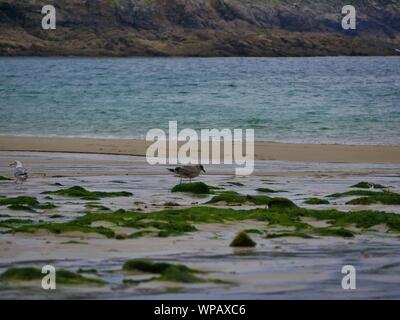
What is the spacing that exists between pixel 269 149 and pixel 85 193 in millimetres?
11847

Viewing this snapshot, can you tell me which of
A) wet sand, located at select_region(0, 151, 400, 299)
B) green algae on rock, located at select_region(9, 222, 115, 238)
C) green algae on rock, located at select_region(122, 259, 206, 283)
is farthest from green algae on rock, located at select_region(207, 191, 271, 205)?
green algae on rock, located at select_region(122, 259, 206, 283)

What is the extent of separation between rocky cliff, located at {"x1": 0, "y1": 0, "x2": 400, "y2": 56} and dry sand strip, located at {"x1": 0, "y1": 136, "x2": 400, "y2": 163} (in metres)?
92.2

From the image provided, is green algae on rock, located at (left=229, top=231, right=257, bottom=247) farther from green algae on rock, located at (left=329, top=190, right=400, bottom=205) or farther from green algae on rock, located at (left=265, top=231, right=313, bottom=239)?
green algae on rock, located at (left=329, top=190, right=400, bottom=205)

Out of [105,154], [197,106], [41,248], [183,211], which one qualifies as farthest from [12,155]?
[197,106]

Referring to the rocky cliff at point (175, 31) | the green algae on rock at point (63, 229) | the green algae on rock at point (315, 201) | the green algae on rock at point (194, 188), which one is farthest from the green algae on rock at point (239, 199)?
the rocky cliff at point (175, 31)

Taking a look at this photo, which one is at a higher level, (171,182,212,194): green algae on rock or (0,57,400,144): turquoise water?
(0,57,400,144): turquoise water

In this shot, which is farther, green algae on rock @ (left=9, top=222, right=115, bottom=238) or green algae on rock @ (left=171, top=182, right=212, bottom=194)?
green algae on rock @ (left=171, top=182, right=212, bottom=194)

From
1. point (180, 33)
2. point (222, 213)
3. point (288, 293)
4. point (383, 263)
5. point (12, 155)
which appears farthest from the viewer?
point (180, 33)

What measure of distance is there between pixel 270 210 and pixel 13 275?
17.1 feet

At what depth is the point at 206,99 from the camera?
55812mm

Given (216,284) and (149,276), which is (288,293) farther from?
(149,276)

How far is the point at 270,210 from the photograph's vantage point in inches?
563

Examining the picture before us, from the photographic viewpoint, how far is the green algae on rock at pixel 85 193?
53.4 feet

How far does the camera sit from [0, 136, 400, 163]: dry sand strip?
25.1 meters
